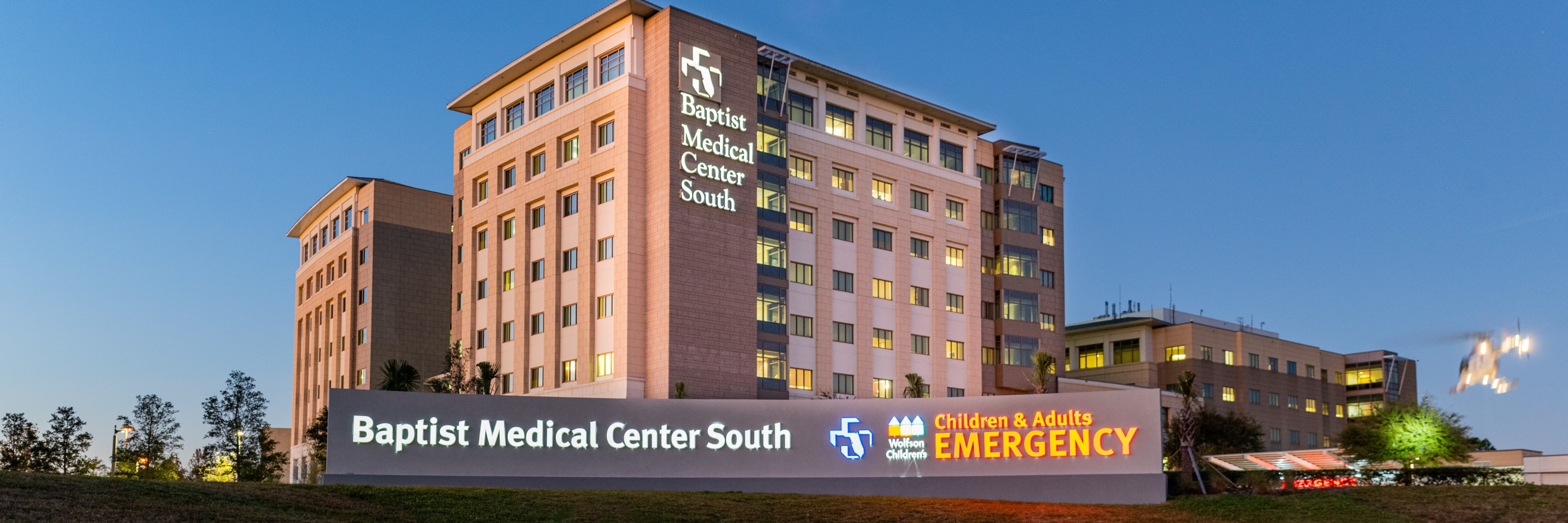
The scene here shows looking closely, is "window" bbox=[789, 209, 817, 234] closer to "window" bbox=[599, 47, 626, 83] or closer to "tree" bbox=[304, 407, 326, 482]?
"window" bbox=[599, 47, 626, 83]

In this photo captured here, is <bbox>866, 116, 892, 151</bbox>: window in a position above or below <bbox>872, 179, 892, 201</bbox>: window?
above

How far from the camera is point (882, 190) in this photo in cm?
8500

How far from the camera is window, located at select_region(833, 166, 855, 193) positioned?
8194cm

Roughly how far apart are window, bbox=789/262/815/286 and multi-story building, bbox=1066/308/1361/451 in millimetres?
48426

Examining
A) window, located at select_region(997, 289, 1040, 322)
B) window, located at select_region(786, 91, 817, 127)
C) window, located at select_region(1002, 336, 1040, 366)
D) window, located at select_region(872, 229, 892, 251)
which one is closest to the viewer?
window, located at select_region(786, 91, 817, 127)

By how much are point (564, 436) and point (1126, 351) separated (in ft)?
296

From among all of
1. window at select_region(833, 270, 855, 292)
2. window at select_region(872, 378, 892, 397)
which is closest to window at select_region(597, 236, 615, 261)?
window at select_region(833, 270, 855, 292)

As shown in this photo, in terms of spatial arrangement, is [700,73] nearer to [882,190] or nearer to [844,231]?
[844,231]

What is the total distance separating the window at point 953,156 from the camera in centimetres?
9012

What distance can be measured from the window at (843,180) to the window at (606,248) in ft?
52.6

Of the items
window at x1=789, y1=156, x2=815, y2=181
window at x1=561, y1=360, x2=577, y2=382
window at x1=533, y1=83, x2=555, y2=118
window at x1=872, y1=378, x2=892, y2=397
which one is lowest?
window at x1=872, y1=378, x2=892, y2=397

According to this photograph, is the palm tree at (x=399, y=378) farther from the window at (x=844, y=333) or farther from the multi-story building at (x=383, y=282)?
the multi-story building at (x=383, y=282)

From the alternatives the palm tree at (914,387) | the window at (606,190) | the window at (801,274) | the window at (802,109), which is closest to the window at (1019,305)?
the palm tree at (914,387)

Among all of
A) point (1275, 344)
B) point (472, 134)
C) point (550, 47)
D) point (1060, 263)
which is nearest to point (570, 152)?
point (550, 47)
